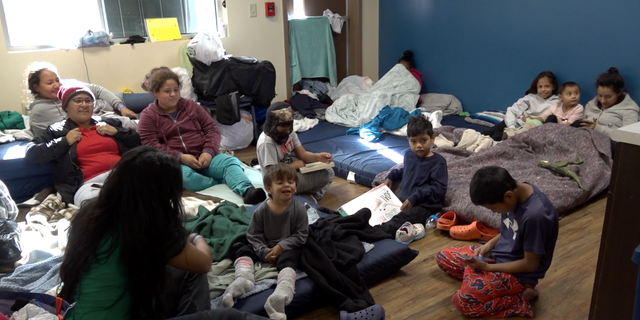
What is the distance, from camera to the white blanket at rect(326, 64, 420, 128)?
477cm

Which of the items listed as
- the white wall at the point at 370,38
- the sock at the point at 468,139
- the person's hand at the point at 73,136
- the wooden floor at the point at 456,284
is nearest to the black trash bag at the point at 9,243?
the person's hand at the point at 73,136

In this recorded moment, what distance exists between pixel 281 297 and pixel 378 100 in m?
→ 3.11

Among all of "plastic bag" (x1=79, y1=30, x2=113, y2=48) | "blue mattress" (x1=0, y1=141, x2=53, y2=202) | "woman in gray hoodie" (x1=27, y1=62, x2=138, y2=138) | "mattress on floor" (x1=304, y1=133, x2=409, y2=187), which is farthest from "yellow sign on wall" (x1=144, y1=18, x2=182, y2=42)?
"blue mattress" (x1=0, y1=141, x2=53, y2=202)

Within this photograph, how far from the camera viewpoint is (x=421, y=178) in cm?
295

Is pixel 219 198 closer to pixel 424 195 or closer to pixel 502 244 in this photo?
pixel 424 195

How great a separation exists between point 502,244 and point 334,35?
4049 millimetres

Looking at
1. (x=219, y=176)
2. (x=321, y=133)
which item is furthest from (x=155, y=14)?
(x=219, y=176)

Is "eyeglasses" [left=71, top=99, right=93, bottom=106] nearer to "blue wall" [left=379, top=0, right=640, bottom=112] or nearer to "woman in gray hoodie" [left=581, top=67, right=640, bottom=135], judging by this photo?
"woman in gray hoodie" [left=581, top=67, right=640, bottom=135]

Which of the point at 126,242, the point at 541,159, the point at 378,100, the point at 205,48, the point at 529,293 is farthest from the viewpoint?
the point at 378,100

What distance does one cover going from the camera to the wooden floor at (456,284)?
211cm

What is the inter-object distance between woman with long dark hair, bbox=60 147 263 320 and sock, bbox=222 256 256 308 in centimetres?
50

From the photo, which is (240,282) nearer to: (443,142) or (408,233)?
(408,233)

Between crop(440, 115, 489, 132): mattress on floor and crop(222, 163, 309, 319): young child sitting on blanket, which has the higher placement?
crop(222, 163, 309, 319): young child sitting on blanket

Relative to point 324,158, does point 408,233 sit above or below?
below
